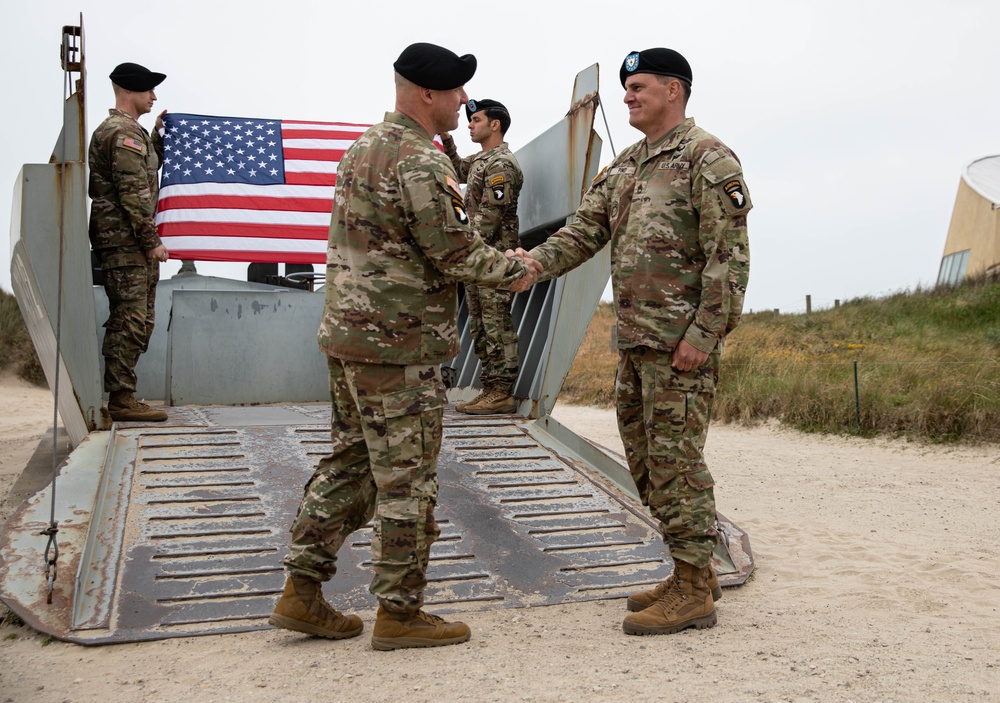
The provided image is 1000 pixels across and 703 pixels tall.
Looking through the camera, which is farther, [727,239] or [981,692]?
[727,239]

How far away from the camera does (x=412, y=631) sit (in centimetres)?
287

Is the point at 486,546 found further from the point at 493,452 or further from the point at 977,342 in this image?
the point at 977,342

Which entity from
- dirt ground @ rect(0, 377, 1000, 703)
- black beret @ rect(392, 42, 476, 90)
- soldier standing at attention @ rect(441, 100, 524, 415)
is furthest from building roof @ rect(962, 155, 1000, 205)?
black beret @ rect(392, 42, 476, 90)

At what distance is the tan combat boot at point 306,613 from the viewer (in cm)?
291

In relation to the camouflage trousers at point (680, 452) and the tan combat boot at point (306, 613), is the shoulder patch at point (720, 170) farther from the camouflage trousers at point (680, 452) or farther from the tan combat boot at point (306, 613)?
the tan combat boot at point (306, 613)

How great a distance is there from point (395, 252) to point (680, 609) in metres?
→ 1.46

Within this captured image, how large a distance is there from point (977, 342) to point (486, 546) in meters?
10.8

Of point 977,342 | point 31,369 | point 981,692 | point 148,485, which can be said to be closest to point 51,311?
point 148,485

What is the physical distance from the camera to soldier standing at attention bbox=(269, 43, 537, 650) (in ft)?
9.27

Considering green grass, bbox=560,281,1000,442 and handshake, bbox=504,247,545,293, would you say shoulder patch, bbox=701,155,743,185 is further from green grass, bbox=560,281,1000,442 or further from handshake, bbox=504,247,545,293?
green grass, bbox=560,281,1000,442

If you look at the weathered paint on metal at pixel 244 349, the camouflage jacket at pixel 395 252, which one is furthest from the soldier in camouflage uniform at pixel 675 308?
the weathered paint on metal at pixel 244 349

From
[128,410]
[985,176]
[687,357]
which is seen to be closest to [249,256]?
[128,410]

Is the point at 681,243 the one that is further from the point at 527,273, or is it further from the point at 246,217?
the point at 246,217

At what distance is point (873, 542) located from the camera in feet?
14.9
